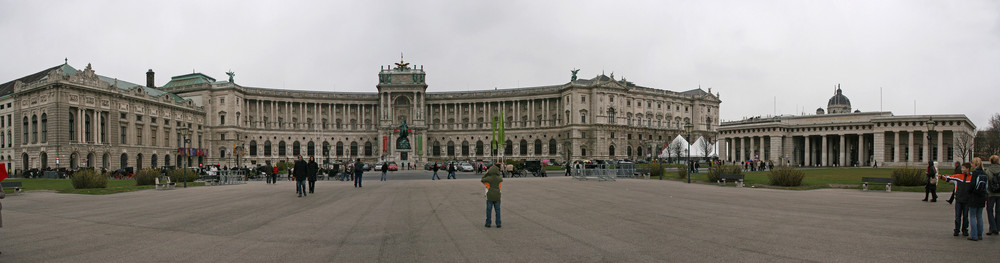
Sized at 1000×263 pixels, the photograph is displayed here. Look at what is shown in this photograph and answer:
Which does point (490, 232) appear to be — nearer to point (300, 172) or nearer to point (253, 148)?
point (300, 172)

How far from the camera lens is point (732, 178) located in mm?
28828

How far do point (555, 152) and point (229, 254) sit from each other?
91459 mm

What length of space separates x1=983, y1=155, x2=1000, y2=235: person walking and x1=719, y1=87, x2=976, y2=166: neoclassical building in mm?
66214

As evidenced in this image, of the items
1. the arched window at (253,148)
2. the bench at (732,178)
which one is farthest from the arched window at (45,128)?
the bench at (732,178)

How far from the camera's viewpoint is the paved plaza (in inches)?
345

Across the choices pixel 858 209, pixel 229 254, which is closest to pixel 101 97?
pixel 229 254

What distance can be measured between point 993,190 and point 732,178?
63.1 ft

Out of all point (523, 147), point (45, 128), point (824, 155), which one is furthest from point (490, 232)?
point (824, 155)

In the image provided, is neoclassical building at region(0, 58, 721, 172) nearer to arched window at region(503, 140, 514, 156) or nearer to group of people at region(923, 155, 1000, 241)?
arched window at region(503, 140, 514, 156)

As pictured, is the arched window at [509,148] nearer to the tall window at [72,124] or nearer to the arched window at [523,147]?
the arched window at [523,147]

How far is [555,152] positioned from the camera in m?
99.0

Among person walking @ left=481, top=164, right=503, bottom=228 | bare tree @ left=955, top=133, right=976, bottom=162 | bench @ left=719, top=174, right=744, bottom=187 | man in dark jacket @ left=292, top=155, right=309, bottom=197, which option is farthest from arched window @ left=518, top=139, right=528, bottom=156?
person walking @ left=481, top=164, right=503, bottom=228

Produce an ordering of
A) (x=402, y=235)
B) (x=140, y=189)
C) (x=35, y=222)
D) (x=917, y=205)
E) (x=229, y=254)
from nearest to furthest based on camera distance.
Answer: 1. (x=229, y=254)
2. (x=402, y=235)
3. (x=35, y=222)
4. (x=917, y=205)
5. (x=140, y=189)

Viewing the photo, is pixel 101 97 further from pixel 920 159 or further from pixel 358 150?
pixel 920 159
